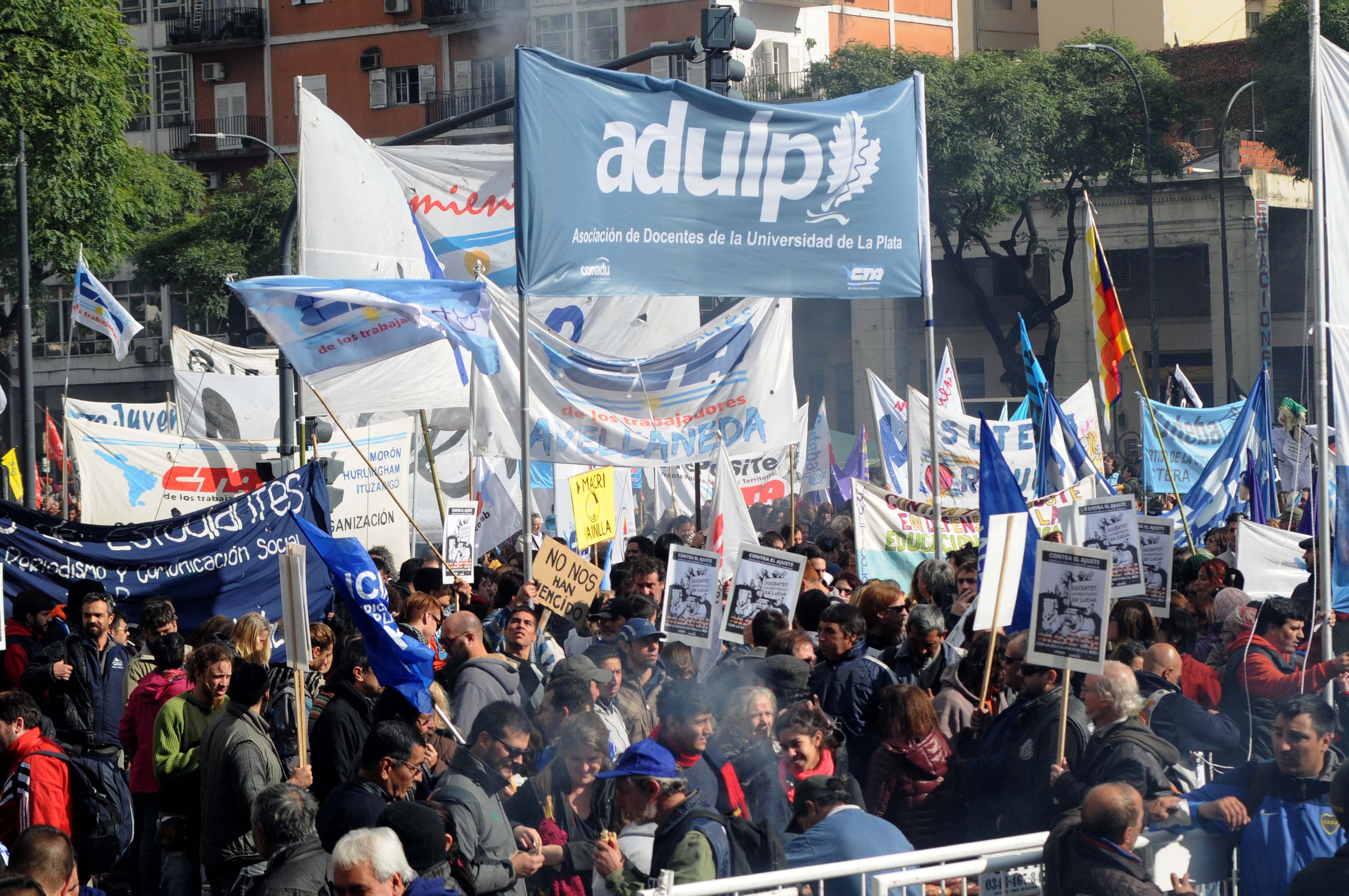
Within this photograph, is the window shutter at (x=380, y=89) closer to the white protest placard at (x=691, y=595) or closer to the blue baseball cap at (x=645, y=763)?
the white protest placard at (x=691, y=595)

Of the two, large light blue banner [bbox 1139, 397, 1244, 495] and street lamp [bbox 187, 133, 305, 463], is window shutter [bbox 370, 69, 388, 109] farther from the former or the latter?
large light blue banner [bbox 1139, 397, 1244, 495]

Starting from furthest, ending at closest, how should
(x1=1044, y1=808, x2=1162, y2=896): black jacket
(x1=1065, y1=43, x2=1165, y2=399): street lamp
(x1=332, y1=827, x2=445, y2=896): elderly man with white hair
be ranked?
(x1=1065, y1=43, x2=1165, y2=399): street lamp, (x1=1044, y1=808, x2=1162, y2=896): black jacket, (x1=332, y1=827, x2=445, y2=896): elderly man with white hair

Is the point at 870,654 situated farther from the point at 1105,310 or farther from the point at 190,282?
the point at 190,282

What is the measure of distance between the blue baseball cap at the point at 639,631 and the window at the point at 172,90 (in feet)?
175

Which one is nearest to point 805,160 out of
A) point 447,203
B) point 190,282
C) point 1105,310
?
point 447,203

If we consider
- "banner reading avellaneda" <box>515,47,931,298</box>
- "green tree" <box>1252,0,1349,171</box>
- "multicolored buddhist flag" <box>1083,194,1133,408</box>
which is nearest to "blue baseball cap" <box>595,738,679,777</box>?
"banner reading avellaneda" <box>515,47,931,298</box>

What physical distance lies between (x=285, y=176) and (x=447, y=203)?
36.4 m

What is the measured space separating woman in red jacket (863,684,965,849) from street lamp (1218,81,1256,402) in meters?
32.6

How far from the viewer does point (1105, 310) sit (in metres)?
15.3

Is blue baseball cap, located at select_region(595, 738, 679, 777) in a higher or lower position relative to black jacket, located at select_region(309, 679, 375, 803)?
higher

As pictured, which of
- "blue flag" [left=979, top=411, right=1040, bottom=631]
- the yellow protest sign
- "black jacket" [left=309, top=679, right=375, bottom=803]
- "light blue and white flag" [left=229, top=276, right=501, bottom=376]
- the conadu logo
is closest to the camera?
"black jacket" [left=309, top=679, right=375, bottom=803]

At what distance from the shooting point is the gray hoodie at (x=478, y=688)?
703 cm

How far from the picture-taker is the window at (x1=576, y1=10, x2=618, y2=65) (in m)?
50.3

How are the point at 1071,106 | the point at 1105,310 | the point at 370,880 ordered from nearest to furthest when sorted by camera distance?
the point at 370,880 → the point at 1105,310 → the point at 1071,106
